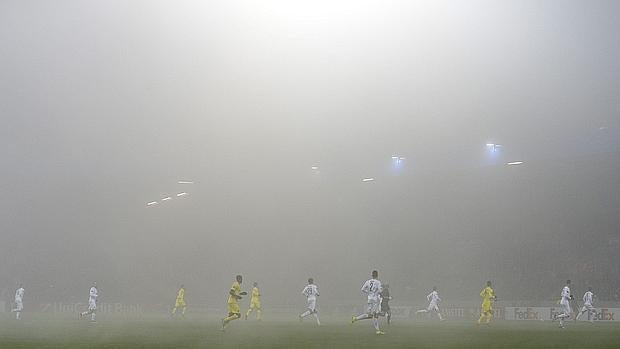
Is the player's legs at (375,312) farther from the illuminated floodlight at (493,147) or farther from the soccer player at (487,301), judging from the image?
the illuminated floodlight at (493,147)

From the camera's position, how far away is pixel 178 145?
1737 inches

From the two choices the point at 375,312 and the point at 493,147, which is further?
the point at 493,147

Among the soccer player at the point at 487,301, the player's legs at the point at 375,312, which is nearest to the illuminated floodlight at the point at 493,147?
the soccer player at the point at 487,301

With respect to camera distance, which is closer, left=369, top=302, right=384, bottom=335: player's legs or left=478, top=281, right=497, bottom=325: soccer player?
left=369, top=302, right=384, bottom=335: player's legs

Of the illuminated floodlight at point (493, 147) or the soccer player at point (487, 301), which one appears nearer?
the soccer player at point (487, 301)

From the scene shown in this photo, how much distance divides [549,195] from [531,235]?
335 centimetres

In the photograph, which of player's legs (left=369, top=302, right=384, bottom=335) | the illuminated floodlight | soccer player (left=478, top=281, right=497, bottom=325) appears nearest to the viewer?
player's legs (left=369, top=302, right=384, bottom=335)

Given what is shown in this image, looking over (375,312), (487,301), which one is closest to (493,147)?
(487,301)

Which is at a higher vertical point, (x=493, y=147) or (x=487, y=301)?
(x=493, y=147)

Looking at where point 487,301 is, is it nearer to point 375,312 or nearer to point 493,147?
point 493,147

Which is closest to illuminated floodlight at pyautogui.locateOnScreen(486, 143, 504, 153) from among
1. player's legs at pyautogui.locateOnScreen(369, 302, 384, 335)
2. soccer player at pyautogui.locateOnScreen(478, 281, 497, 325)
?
soccer player at pyautogui.locateOnScreen(478, 281, 497, 325)

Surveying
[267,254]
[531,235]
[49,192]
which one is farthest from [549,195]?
[49,192]

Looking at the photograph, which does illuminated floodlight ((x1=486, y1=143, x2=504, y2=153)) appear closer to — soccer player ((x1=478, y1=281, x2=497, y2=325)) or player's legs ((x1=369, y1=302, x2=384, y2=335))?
soccer player ((x1=478, y1=281, x2=497, y2=325))

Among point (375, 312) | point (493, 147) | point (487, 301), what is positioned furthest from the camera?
point (493, 147)
